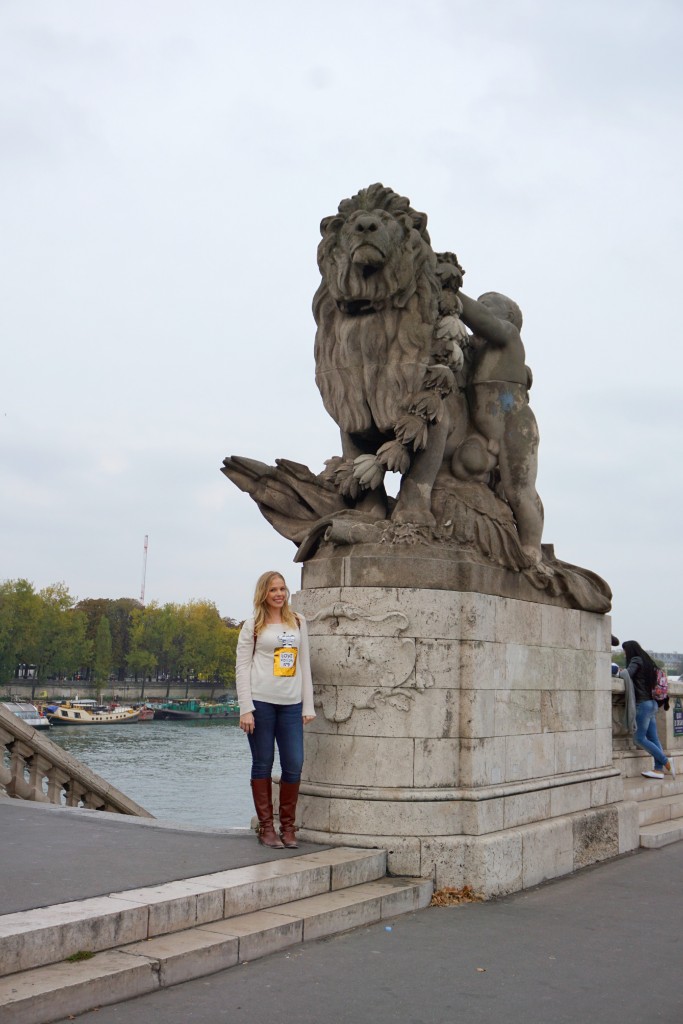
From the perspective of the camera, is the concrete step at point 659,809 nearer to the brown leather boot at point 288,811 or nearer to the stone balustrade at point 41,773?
the brown leather boot at point 288,811

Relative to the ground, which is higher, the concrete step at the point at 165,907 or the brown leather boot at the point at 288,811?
the brown leather boot at the point at 288,811

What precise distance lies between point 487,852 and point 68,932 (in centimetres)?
288

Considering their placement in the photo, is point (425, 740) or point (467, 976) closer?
point (467, 976)

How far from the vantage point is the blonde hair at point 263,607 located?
6090 millimetres

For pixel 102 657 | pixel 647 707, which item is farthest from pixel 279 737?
pixel 102 657

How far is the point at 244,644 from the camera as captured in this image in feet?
19.8

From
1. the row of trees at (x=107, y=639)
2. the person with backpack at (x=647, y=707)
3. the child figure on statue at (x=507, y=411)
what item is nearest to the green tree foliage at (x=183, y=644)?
the row of trees at (x=107, y=639)

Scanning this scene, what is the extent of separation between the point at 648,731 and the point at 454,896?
5.59m

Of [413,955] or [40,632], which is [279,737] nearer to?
[413,955]

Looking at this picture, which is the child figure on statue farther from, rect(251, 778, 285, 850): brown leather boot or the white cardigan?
rect(251, 778, 285, 850): brown leather boot

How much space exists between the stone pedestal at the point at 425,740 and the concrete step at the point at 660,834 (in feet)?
5.43

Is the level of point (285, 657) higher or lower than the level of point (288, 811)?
higher

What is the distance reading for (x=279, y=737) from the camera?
6.09 m

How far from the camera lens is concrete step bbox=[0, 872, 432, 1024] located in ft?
12.1
